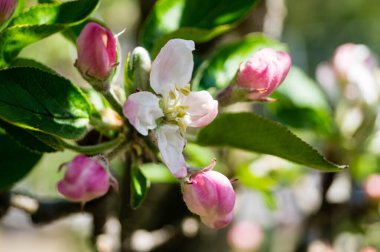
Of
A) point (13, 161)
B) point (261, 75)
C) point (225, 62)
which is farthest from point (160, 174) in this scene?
point (261, 75)

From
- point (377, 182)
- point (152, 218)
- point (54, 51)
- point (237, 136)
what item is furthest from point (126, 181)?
point (54, 51)

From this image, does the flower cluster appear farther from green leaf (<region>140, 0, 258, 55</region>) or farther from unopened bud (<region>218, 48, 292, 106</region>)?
green leaf (<region>140, 0, 258, 55</region>)

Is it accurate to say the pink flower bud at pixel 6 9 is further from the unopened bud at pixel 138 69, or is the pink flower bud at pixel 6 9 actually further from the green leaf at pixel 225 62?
the green leaf at pixel 225 62

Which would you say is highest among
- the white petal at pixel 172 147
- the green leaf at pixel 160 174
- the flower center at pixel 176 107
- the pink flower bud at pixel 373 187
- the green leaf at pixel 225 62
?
the flower center at pixel 176 107

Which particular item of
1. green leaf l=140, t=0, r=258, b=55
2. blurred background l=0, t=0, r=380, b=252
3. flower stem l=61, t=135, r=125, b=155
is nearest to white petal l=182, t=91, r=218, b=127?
flower stem l=61, t=135, r=125, b=155

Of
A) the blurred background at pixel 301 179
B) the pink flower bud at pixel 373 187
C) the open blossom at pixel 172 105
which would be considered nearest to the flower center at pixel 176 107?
the open blossom at pixel 172 105

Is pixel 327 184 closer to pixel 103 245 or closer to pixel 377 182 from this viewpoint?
pixel 377 182
